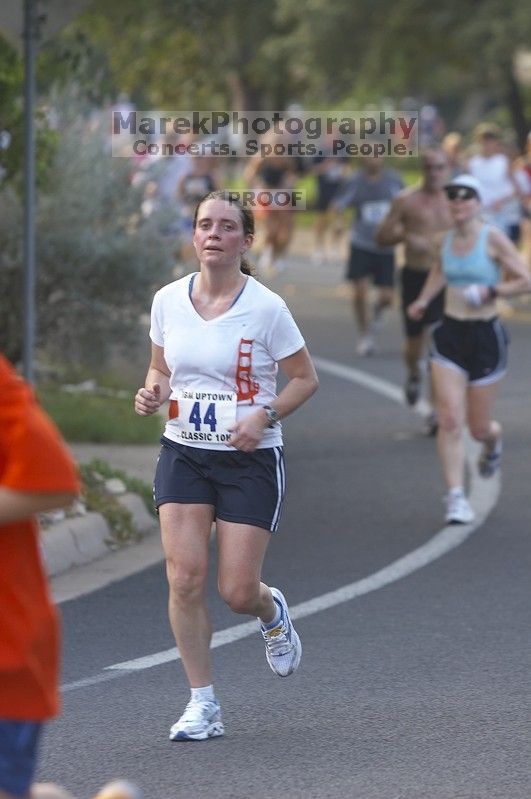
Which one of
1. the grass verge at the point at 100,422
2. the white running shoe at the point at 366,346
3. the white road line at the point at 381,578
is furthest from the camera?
the white running shoe at the point at 366,346

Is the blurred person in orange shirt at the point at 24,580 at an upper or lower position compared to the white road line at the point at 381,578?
upper

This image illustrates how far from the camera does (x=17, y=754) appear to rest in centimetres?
370

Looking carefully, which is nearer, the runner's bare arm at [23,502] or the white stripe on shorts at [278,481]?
the runner's bare arm at [23,502]

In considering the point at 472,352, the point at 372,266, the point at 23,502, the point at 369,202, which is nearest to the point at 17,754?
the point at 23,502

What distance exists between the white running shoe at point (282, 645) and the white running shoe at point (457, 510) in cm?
376

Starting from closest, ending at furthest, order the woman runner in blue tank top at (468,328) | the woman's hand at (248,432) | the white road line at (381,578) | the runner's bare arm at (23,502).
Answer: the runner's bare arm at (23,502), the woman's hand at (248,432), the white road line at (381,578), the woman runner in blue tank top at (468,328)

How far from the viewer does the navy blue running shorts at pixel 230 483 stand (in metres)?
6.05

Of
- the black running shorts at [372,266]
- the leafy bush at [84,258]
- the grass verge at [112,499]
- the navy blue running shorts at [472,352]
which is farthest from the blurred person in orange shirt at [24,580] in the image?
the black running shorts at [372,266]

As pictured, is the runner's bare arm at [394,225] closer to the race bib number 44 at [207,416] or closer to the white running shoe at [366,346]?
the white running shoe at [366,346]

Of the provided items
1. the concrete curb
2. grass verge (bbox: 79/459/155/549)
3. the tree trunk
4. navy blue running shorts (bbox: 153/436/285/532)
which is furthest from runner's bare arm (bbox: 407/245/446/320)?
A: the tree trunk

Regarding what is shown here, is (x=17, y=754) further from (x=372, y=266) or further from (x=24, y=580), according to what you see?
(x=372, y=266)

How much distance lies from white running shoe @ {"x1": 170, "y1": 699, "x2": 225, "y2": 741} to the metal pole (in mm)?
4236

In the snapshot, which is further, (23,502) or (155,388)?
(155,388)

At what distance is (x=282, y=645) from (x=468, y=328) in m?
4.34
